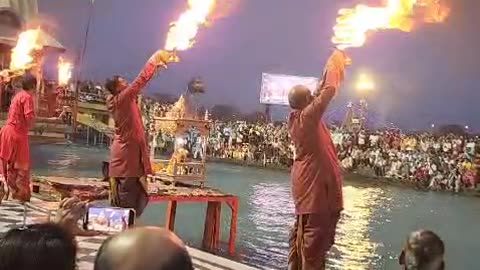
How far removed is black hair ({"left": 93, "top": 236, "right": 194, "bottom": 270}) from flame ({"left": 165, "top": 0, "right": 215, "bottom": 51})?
5.18 m

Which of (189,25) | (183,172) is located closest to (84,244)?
(189,25)

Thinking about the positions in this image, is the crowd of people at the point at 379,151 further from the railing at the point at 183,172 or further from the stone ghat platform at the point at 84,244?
the stone ghat platform at the point at 84,244

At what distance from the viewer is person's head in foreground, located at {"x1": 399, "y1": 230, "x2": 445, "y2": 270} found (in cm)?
283

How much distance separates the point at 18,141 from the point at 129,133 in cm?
210

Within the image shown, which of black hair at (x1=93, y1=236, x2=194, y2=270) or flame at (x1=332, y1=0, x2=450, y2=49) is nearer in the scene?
black hair at (x1=93, y1=236, x2=194, y2=270)

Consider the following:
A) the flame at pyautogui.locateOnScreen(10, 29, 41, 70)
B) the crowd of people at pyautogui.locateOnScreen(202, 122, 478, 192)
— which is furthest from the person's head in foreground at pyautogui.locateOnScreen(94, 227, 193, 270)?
the crowd of people at pyautogui.locateOnScreen(202, 122, 478, 192)

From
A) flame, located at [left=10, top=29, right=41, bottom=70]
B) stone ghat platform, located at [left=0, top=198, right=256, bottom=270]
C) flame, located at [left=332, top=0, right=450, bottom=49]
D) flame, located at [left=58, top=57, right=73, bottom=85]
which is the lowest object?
stone ghat platform, located at [left=0, top=198, right=256, bottom=270]

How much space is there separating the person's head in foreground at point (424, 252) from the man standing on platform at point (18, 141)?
17.3 ft

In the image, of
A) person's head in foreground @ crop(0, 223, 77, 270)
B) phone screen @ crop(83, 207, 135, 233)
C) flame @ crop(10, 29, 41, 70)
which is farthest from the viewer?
flame @ crop(10, 29, 41, 70)

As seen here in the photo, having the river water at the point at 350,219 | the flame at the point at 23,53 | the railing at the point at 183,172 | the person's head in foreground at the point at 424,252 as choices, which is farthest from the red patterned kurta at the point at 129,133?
Answer: the flame at the point at 23,53

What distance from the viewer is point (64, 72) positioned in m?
23.9

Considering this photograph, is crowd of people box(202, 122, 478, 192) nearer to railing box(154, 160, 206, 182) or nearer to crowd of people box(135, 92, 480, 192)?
crowd of people box(135, 92, 480, 192)

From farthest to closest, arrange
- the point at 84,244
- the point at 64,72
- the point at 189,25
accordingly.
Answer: the point at 64,72 < the point at 189,25 < the point at 84,244

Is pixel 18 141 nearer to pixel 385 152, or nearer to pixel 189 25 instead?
pixel 189 25
